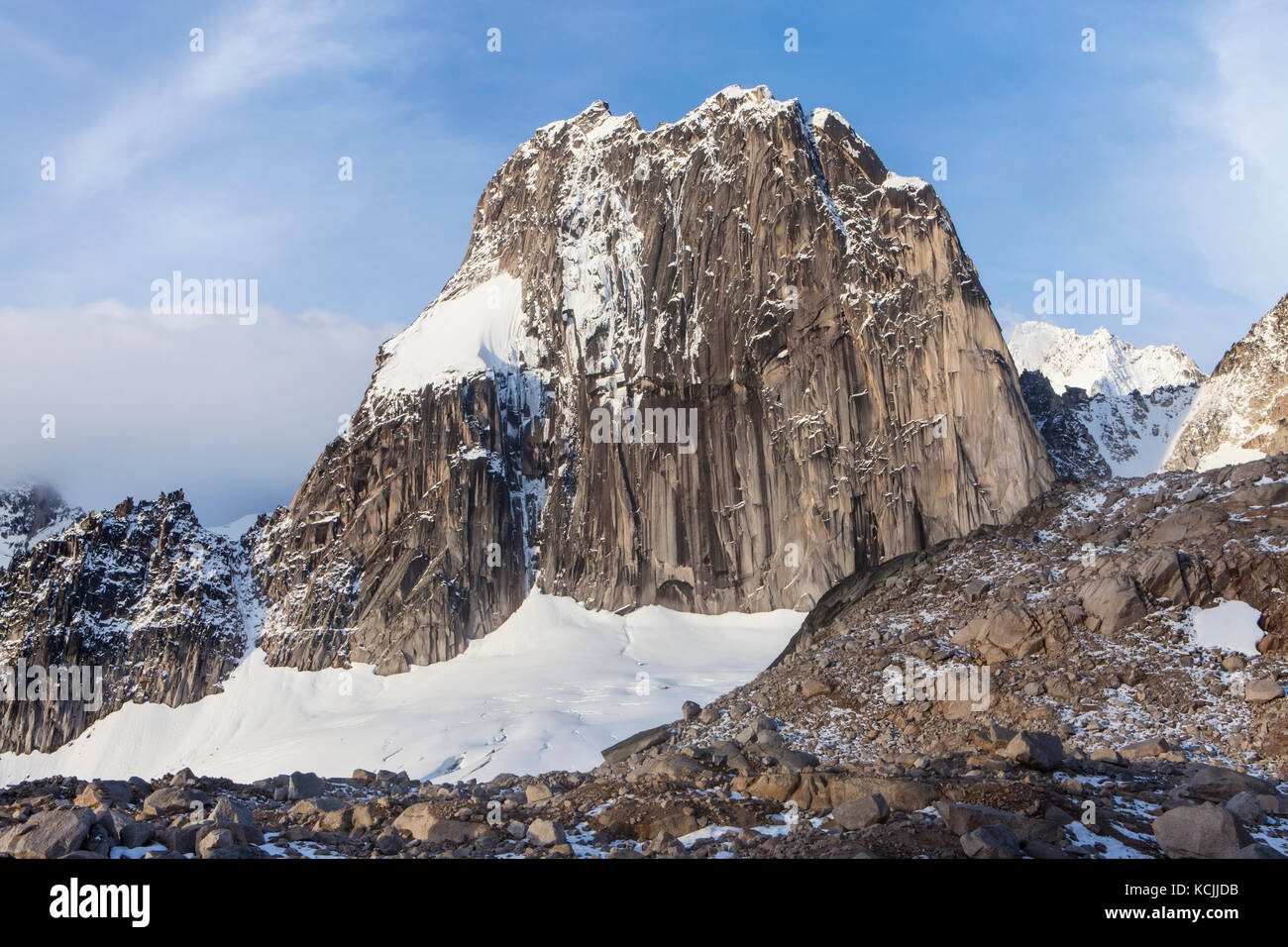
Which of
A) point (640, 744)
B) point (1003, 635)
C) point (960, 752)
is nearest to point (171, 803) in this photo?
point (960, 752)

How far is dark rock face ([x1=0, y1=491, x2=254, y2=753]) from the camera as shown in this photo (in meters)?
112

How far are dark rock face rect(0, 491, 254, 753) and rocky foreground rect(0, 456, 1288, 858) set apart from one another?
96779 millimetres

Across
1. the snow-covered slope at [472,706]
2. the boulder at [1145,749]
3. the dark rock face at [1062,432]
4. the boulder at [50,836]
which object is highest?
the dark rock face at [1062,432]

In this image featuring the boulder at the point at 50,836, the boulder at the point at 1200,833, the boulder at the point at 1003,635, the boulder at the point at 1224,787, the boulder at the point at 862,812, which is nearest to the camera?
the boulder at the point at 50,836

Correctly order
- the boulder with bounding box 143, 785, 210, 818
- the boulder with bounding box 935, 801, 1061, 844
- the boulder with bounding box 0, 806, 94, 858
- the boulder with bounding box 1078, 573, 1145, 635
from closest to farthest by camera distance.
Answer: the boulder with bounding box 0, 806, 94, 858 < the boulder with bounding box 935, 801, 1061, 844 < the boulder with bounding box 143, 785, 210, 818 < the boulder with bounding box 1078, 573, 1145, 635

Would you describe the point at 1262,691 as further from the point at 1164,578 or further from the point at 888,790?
the point at 888,790

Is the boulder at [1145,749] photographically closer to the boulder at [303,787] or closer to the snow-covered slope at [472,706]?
the boulder at [303,787]

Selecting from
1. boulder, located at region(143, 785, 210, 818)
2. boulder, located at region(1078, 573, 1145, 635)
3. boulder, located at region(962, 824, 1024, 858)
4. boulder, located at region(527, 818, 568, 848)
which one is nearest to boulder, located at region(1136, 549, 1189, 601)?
boulder, located at region(1078, 573, 1145, 635)

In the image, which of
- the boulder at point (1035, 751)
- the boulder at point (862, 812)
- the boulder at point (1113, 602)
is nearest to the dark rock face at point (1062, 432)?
the boulder at point (1113, 602)

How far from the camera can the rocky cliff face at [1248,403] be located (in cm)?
10425

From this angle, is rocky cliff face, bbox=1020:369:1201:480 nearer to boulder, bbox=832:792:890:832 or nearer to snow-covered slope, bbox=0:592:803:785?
snow-covered slope, bbox=0:592:803:785

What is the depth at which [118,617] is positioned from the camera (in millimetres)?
117250

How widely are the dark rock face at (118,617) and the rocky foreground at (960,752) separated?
9678cm
